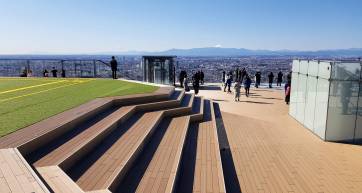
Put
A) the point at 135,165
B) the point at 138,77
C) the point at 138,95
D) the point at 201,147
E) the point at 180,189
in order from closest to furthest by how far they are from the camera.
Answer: the point at 180,189 → the point at 135,165 → the point at 201,147 → the point at 138,95 → the point at 138,77

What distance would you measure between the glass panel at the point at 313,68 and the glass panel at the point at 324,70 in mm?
328

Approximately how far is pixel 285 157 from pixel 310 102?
4.91 m

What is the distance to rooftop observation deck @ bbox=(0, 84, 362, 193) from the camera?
6023mm

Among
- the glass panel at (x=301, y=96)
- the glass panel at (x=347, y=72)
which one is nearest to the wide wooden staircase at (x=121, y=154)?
the glass panel at (x=347, y=72)

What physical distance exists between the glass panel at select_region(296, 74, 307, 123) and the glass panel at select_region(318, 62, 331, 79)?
1.83 meters

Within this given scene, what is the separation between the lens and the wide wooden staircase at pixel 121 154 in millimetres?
6230

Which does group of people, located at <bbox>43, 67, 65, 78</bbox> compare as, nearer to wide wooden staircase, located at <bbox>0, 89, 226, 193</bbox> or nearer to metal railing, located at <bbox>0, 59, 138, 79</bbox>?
metal railing, located at <bbox>0, 59, 138, 79</bbox>

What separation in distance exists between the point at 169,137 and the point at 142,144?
5.06ft

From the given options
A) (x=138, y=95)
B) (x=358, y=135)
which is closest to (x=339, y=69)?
(x=358, y=135)

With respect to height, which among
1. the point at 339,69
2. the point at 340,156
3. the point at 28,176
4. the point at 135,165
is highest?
the point at 339,69

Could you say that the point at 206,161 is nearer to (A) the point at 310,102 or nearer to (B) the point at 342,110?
(B) the point at 342,110

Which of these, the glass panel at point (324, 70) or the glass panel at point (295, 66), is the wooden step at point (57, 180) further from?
the glass panel at point (295, 66)

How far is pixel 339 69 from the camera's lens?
1241 cm

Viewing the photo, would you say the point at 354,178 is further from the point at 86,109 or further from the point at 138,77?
the point at 138,77
